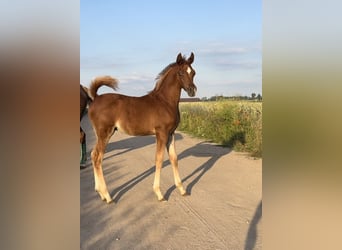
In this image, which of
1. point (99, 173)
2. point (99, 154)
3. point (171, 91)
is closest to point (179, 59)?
point (171, 91)

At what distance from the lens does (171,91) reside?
20.3 ft

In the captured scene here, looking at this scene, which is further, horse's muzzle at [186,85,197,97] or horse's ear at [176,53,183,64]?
horse's ear at [176,53,183,64]

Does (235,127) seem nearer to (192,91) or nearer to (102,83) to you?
(192,91)

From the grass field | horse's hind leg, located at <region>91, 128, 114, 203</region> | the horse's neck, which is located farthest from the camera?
the grass field

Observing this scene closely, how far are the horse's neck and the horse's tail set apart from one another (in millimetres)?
823

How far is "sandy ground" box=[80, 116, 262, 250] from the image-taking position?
401 cm

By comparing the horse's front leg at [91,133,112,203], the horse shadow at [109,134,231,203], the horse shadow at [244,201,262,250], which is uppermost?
the horse's front leg at [91,133,112,203]

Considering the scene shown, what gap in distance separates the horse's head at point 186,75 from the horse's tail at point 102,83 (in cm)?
111

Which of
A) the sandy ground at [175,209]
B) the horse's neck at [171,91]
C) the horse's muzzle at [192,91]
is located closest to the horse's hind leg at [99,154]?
the sandy ground at [175,209]

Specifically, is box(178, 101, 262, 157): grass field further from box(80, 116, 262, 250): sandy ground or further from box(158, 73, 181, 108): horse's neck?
box(158, 73, 181, 108): horse's neck

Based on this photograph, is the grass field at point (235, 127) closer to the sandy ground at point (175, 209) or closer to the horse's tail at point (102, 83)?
the sandy ground at point (175, 209)

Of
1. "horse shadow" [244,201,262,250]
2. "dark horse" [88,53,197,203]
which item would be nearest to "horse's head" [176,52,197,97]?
"dark horse" [88,53,197,203]

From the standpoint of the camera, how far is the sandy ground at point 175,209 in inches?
158

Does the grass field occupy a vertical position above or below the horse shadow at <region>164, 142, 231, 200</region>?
above
